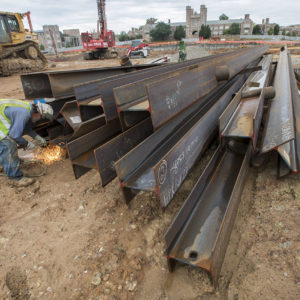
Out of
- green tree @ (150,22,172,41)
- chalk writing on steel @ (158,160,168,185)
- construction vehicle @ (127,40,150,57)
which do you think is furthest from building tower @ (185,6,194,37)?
chalk writing on steel @ (158,160,168,185)

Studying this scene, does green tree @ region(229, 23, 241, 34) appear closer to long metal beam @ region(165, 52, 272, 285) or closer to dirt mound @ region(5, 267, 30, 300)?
long metal beam @ region(165, 52, 272, 285)

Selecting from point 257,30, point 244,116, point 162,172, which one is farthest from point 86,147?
point 257,30

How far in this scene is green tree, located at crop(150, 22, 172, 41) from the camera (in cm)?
6281

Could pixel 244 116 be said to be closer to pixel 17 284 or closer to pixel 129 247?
pixel 129 247

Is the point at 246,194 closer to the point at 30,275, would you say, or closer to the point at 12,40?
the point at 30,275

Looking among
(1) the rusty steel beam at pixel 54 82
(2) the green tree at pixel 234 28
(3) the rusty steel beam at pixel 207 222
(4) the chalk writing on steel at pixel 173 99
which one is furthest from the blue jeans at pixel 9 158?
(2) the green tree at pixel 234 28

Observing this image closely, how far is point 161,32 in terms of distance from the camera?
63.2 meters

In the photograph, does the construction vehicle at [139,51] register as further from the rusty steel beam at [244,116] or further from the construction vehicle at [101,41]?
the rusty steel beam at [244,116]

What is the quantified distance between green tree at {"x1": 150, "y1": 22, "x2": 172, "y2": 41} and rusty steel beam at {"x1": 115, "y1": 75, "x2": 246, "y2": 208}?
69.3m

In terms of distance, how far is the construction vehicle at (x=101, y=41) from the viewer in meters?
22.8

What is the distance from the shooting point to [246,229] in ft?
7.63

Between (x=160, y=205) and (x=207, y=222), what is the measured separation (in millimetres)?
694

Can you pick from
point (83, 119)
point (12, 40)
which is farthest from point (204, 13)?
point (83, 119)

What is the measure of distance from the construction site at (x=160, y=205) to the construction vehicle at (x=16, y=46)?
13307 millimetres
